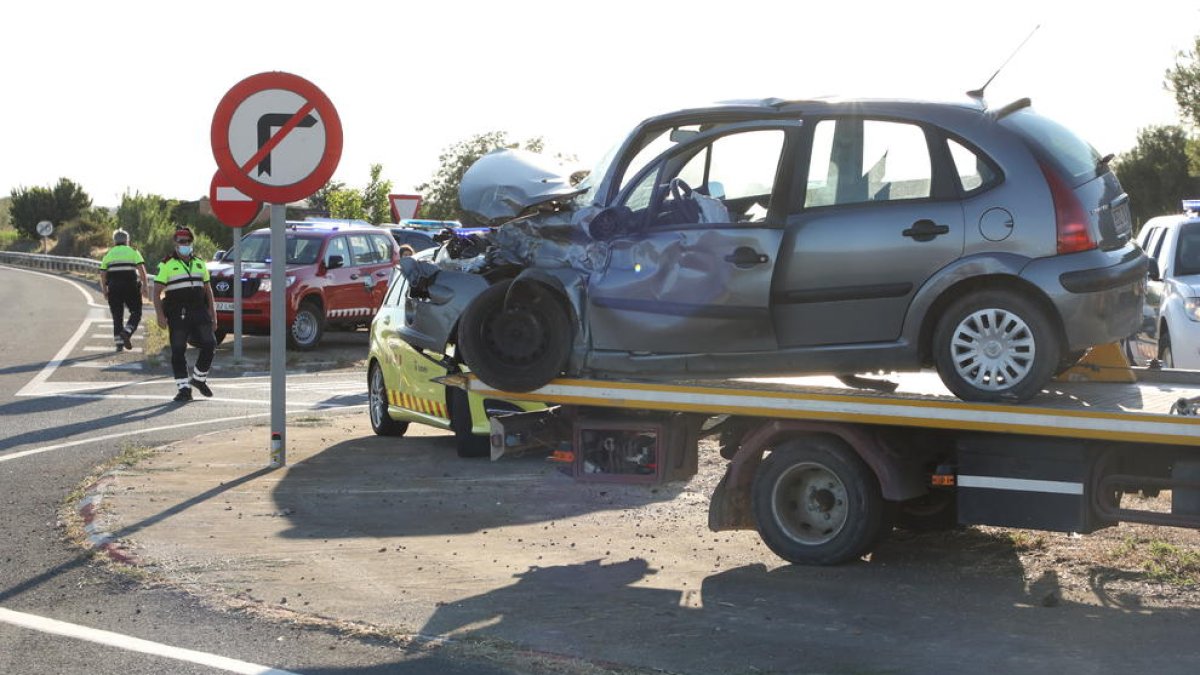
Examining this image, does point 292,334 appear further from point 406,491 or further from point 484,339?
point 484,339

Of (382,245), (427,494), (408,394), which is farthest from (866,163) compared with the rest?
(382,245)

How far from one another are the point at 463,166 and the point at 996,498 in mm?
52172

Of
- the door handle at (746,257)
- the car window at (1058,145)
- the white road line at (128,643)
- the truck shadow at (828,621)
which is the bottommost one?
the white road line at (128,643)

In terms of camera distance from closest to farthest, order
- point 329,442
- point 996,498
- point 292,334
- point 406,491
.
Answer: point 996,498 < point 406,491 < point 329,442 < point 292,334

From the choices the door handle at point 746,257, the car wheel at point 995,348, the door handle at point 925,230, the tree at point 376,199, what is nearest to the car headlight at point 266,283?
the door handle at point 746,257

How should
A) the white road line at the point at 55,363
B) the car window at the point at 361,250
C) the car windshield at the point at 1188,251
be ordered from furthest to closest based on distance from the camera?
the car window at the point at 361,250
the white road line at the point at 55,363
the car windshield at the point at 1188,251

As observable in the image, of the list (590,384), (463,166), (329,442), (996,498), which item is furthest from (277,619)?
(463,166)

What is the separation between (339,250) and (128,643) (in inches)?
768

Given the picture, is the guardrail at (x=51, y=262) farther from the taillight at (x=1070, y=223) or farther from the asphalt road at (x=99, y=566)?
the taillight at (x=1070, y=223)

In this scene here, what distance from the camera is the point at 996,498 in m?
8.29

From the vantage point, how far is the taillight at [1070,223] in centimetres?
813

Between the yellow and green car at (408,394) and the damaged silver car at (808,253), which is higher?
the damaged silver car at (808,253)

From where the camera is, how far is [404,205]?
123ft

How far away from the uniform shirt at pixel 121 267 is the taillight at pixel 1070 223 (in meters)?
19.4
